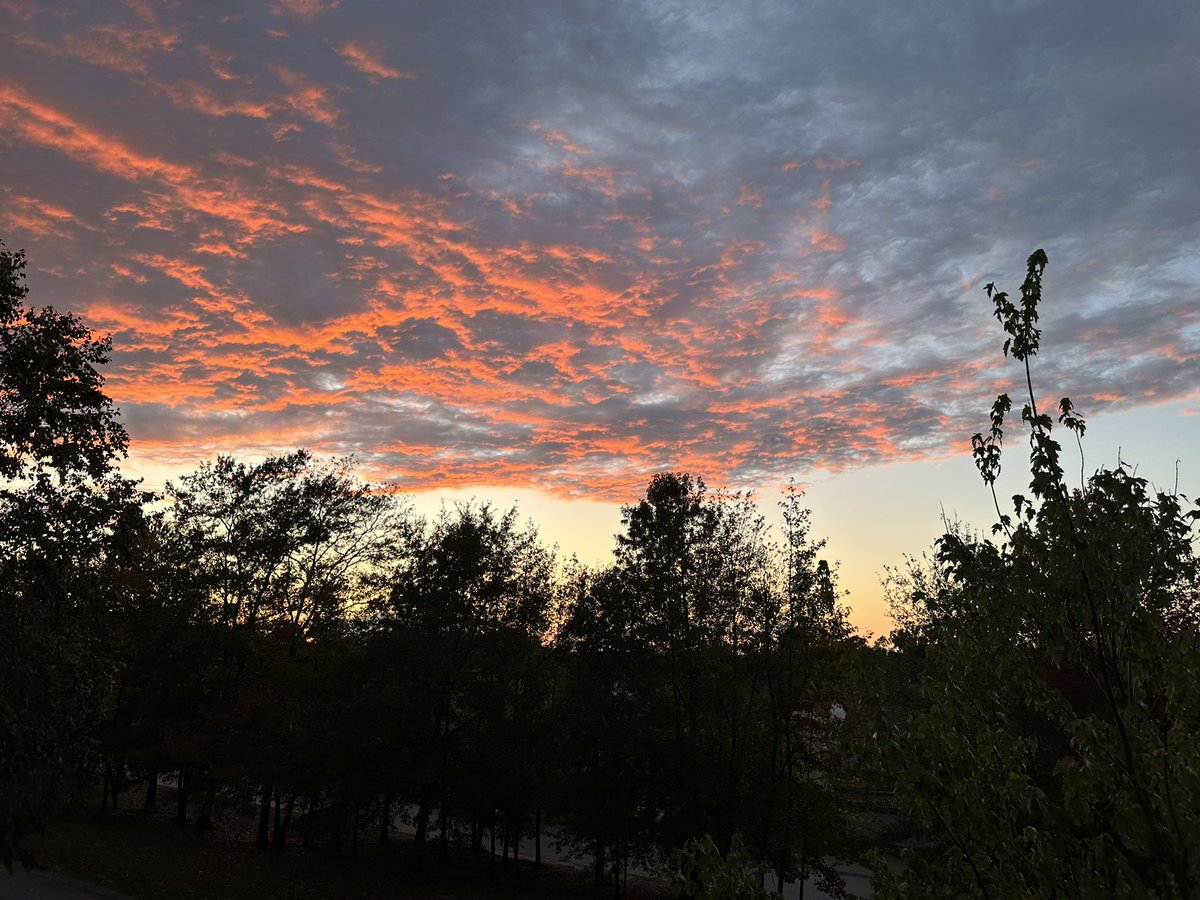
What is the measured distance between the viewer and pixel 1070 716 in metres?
5.88

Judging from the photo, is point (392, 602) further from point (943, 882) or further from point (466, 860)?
point (943, 882)

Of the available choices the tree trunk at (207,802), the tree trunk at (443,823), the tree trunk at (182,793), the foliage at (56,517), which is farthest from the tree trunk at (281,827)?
the foliage at (56,517)

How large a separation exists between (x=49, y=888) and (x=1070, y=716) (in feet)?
84.5

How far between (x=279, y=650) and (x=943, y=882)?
30564 mm

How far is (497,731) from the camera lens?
2558 cm

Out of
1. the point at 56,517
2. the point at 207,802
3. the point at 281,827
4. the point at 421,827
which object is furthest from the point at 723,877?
the point at 207,802

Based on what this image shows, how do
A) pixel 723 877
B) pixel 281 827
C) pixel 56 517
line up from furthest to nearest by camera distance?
1. pixel 281 827
2. pixel 56 517
3. pixel 723 877

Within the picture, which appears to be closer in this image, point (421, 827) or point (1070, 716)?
point (1070, 716)

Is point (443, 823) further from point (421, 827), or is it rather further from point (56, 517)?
point (56, 517)

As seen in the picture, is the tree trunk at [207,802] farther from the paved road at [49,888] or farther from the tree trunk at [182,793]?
the paved road at [49,888]

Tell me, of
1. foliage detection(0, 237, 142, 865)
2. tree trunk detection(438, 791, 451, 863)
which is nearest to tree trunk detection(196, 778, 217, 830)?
tree trunk detection(438, 791, 451, 863)

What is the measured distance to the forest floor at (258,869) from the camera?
2327 centimetres

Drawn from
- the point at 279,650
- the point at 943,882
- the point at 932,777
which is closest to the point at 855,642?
the point at 932,777

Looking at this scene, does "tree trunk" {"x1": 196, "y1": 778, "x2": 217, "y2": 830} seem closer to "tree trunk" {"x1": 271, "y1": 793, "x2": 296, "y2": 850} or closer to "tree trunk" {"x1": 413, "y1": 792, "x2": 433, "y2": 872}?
"tree trunk" {"x1": 271, "y1": 793, "x2": 296, "y2": 850}
